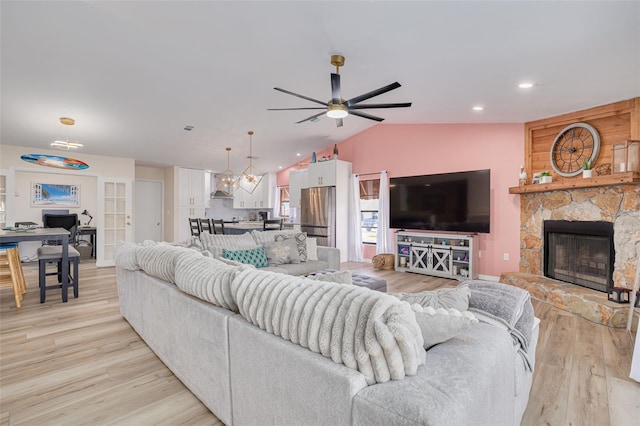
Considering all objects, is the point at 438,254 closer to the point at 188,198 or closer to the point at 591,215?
the point at 591,215

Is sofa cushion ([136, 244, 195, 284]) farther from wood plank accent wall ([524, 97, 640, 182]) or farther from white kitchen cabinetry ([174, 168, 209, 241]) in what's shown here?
white kitchen cabinetry ([174, 168, 209, 241])

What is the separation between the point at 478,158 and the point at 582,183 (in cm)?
160

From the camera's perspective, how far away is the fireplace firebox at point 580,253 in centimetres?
366

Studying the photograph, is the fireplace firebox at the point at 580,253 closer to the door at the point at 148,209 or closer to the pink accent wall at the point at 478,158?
the pink accent wall at the point at 478,158

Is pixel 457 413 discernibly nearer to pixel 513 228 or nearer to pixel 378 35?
pixel 378 35

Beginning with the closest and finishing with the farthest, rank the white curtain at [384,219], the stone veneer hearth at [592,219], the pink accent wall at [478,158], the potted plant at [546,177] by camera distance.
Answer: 1. the stone veneer hearth at [592,219]
2. the potted plant at [546,177]
3. the pink accent wall at [478,158]
4. the white curtain at [384,219]

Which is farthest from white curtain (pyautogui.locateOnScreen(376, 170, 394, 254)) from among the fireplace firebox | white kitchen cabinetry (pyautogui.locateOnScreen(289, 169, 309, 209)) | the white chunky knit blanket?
the white chunky knit blanket

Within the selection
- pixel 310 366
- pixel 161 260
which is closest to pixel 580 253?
pixel 310 366

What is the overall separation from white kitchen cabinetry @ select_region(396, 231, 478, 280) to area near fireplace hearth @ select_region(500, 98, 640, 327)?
2.14 ft

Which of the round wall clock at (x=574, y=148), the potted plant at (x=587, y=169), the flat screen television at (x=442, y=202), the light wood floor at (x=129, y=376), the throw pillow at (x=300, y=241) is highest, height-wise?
the round wall clock at (x=574, y=148)

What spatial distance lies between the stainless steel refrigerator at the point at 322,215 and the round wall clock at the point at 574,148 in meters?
3.84

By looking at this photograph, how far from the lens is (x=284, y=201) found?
902 cm

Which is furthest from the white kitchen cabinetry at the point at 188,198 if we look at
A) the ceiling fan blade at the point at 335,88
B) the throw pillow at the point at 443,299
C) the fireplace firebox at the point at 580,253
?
the throw pillow at the point at 443,299

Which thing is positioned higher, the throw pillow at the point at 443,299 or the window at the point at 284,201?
the window at the point at 284,201
